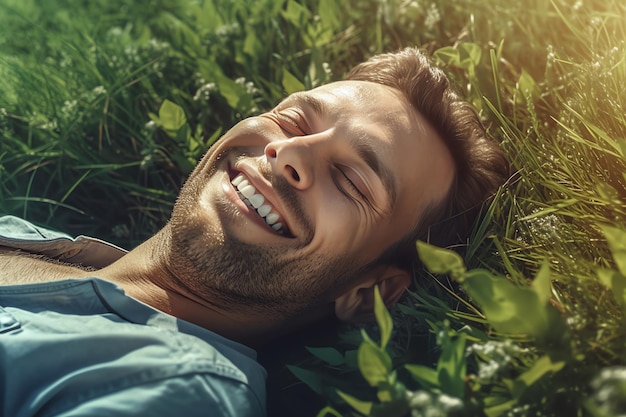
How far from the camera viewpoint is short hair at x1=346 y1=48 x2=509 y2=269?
9.86 ft

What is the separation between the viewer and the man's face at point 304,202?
272 centimetres

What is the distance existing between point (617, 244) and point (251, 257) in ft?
4.38

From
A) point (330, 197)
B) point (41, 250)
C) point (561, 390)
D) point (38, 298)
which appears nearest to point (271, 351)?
point (330, 197)

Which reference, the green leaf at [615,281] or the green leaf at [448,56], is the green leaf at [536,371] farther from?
the green leaf at [448,56]

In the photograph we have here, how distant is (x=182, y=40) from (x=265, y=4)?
55 cm

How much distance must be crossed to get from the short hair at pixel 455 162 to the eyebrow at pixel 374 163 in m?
0.27

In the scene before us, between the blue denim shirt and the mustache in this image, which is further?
the mustache

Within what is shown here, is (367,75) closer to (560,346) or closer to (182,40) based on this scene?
(182,40)

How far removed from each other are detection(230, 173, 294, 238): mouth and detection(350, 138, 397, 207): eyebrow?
0.41 metres

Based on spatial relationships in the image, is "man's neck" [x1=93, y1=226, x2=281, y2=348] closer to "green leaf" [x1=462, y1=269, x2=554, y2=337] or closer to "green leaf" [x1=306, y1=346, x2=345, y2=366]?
"green leaf" [x1=306, y1=346, x2=345, y2=366]

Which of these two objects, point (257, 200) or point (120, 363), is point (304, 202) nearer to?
point (257, 200)

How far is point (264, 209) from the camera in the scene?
278 cm

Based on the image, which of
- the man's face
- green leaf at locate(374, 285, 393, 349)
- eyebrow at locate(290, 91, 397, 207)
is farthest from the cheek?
green leaf at locate(374, 285, 393, 349)

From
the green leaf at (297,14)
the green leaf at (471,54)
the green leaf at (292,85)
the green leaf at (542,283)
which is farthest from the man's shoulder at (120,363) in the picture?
the green leaf at (297,14)
